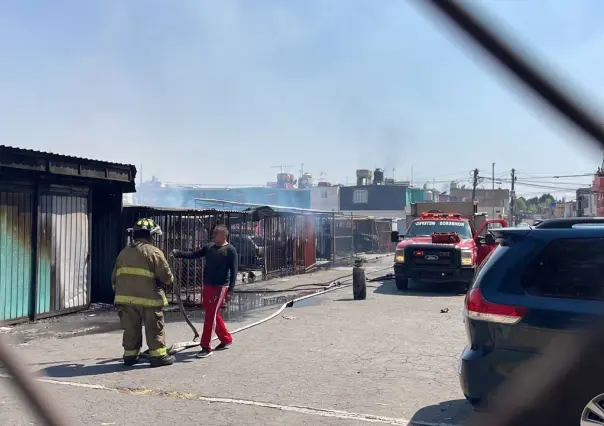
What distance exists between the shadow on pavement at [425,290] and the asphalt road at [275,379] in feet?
15.2

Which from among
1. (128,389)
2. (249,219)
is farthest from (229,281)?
(249,219)

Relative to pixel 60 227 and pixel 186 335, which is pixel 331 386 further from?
pixel 60 227

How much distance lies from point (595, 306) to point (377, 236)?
32.0 metres

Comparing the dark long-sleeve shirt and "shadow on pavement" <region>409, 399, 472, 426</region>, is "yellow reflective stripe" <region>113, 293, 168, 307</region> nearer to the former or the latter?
the dark long-sleeve shirt

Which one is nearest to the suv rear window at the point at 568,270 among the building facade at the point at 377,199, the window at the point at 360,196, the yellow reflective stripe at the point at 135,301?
the yellow reflective stripe at the point at 135,301

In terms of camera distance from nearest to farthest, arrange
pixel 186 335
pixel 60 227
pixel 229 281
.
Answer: pixel 229 281 < pixel 186 335 < pixel 60 227

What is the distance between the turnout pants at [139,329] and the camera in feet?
23.3

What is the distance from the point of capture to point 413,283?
1727cm

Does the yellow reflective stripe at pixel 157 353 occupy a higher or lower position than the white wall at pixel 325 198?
lower

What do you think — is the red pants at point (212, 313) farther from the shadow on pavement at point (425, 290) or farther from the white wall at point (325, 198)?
the white wall at point (325, 198)

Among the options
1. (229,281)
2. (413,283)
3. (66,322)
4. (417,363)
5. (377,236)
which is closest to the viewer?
(417,363)

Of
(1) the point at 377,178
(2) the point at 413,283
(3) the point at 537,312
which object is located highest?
(1) the point at 377,178

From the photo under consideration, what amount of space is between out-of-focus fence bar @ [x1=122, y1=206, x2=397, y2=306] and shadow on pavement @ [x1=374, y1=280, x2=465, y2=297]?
13.4 feet

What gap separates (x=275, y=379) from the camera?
6.56 m
